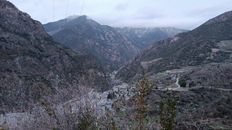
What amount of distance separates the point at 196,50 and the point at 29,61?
70.5 metres

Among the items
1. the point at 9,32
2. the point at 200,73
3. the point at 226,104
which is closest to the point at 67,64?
the point at 9,32

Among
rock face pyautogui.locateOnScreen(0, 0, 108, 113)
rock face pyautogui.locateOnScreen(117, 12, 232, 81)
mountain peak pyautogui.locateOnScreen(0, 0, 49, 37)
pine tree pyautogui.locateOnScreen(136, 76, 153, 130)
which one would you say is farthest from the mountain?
mountain peak pyautogui.locateOnScreen(0, 0, 49, 37)

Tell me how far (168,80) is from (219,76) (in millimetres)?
23327

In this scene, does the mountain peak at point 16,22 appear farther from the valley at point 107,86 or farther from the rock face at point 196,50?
the rock face at point 196,50

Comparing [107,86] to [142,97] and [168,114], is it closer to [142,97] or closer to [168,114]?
[168,114]

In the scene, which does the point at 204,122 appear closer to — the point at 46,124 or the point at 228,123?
the point at 228,123

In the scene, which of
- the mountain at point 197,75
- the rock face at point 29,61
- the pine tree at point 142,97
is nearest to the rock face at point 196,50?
the mountain at point 197,75

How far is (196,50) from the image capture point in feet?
516

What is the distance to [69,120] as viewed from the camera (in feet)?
85.7

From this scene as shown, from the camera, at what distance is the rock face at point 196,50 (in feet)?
482

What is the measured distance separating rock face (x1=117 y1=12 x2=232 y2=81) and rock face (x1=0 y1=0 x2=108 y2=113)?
23.1 metres

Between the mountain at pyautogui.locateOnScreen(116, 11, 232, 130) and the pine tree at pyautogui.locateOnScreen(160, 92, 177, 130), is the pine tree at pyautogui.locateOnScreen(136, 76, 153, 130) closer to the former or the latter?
the pine tree at pyautogui.locateOnScreen(160, 92, 177, 130)

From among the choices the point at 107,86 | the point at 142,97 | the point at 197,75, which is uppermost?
the point at 142,97

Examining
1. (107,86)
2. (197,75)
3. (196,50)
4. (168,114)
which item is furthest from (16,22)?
(168,114)
